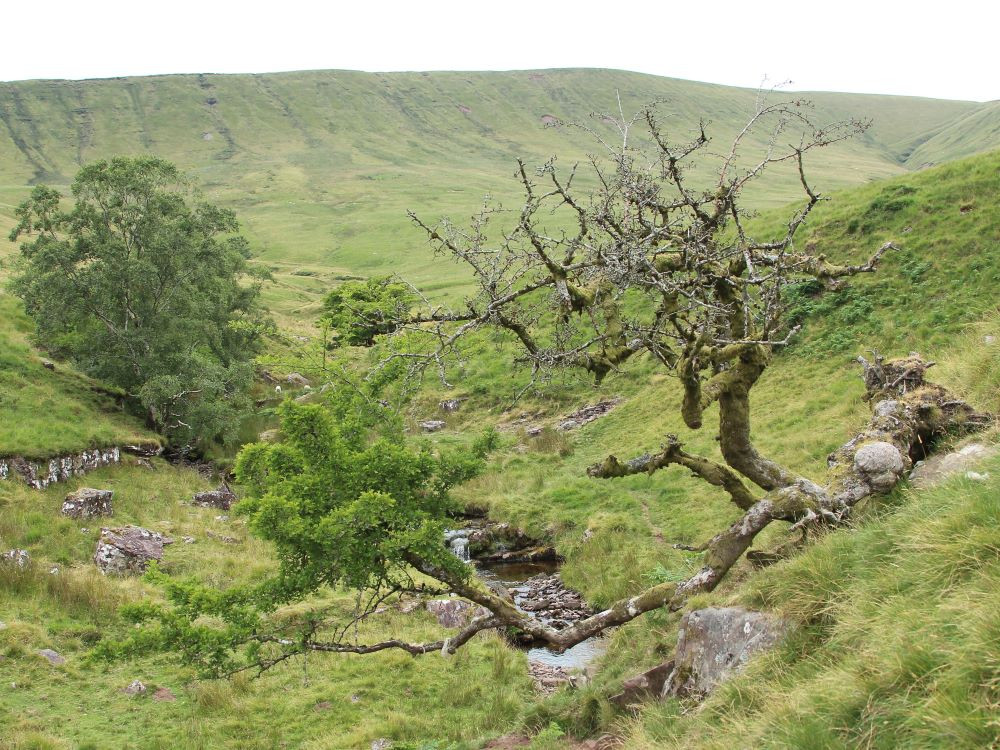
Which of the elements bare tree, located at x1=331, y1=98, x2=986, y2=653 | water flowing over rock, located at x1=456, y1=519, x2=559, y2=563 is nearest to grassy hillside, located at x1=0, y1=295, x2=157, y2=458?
water flowing over rock, located at x1=456, y1=519, x2=559, y2=563

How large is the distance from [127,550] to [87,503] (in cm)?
382

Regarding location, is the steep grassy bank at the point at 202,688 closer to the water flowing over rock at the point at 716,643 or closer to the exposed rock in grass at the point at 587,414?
the water flowing over rock at the point at 716,643

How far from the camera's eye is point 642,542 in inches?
698

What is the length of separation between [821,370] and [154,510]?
73.1 feet

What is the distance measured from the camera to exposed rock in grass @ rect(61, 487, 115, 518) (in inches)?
838

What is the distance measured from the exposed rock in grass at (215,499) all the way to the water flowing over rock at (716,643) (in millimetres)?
20671

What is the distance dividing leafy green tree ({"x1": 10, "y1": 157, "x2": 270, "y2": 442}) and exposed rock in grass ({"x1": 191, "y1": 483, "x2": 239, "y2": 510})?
4.38 meters

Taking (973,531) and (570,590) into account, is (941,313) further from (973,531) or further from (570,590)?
(973,531)

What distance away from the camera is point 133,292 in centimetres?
3025

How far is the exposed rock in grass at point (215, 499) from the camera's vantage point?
25219mm

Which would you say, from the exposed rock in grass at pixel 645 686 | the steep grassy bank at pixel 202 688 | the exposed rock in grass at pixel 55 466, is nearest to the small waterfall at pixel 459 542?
the steep grassy bank at pixel 202 688

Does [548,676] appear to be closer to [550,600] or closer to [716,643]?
[550,600]

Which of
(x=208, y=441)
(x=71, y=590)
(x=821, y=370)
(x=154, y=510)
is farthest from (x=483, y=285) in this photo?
(x=208, y=441)

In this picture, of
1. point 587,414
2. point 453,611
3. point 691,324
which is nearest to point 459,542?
point 453,611
